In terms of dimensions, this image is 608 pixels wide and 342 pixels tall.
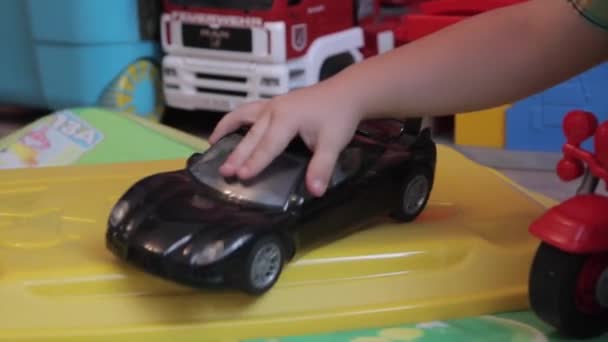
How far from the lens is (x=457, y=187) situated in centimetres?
69

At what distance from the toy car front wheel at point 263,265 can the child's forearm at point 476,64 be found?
11 cm

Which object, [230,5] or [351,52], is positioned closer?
[230,5]

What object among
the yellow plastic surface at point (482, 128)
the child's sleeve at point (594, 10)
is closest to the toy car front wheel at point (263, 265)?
the child's sleeve at point (594, 10)

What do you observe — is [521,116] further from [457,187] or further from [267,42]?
[457,187]

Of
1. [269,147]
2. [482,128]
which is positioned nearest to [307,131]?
[269,147]

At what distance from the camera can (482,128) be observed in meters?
1.19

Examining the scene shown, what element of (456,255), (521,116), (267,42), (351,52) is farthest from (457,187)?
(351,52)

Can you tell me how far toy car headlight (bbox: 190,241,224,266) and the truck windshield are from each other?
0.86 metres

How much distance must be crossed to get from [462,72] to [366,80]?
63 millimetres

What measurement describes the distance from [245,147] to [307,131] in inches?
1.6

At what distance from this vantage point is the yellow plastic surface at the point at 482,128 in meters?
1.17

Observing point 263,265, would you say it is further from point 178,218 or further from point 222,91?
point 222,91

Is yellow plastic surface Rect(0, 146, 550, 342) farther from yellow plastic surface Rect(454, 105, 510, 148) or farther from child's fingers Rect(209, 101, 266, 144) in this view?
yellow plastic surface Rect(454, 105, 510, 148)

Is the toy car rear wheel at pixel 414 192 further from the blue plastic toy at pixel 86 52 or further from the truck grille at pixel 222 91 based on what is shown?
the blue plastic toy at pixel 86 52
